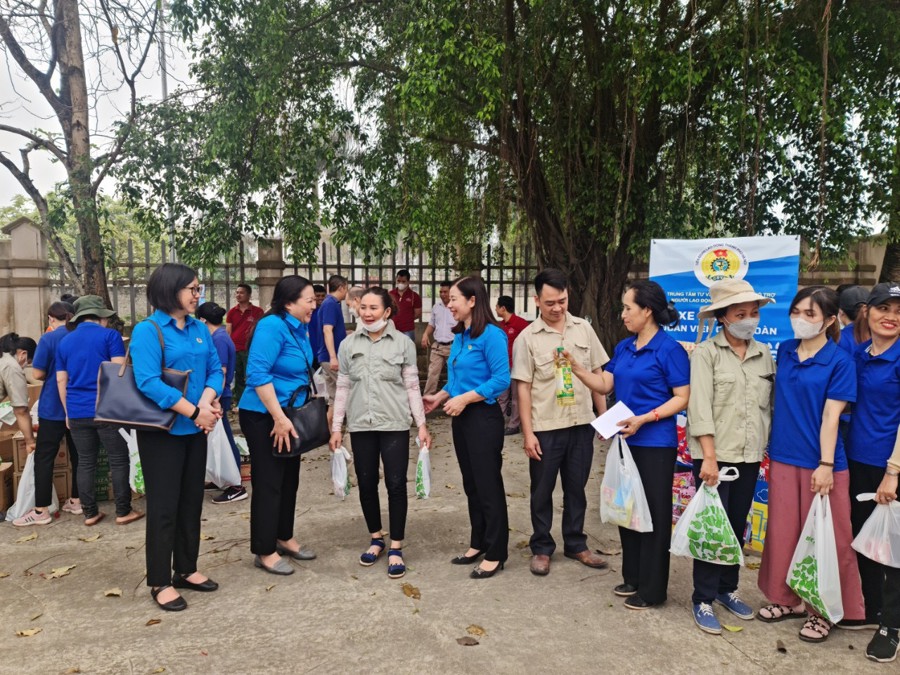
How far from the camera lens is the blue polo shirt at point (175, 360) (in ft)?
10.5

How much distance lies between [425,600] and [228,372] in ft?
9.38

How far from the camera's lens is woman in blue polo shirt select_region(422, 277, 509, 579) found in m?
3.71

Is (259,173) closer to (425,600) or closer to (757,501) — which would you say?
(425,600)

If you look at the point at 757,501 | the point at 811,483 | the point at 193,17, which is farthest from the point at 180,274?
the point at 193,17

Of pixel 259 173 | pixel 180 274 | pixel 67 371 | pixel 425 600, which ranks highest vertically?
pixel 259 173

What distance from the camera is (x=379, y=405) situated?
12.4 feet

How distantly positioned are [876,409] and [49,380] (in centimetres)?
512

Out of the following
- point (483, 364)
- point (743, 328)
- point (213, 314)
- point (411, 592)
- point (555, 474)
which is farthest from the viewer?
A: point (213, 314)

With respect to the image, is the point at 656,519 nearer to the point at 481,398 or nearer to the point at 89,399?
the point at 481,398

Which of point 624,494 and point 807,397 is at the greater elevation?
point 807,397

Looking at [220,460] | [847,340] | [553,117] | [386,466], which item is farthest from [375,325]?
[553,117]

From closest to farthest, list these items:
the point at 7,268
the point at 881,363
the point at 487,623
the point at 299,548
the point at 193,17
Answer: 1. the point at 881,363
2. the point at 487,623
3. the point at 299,548
4. the point at 193,17
5. the point at 7,268

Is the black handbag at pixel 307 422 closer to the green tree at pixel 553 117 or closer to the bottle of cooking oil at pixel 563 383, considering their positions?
the bottle of cooking oil at pixel 563 383

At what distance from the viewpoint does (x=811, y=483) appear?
3.03 meters
